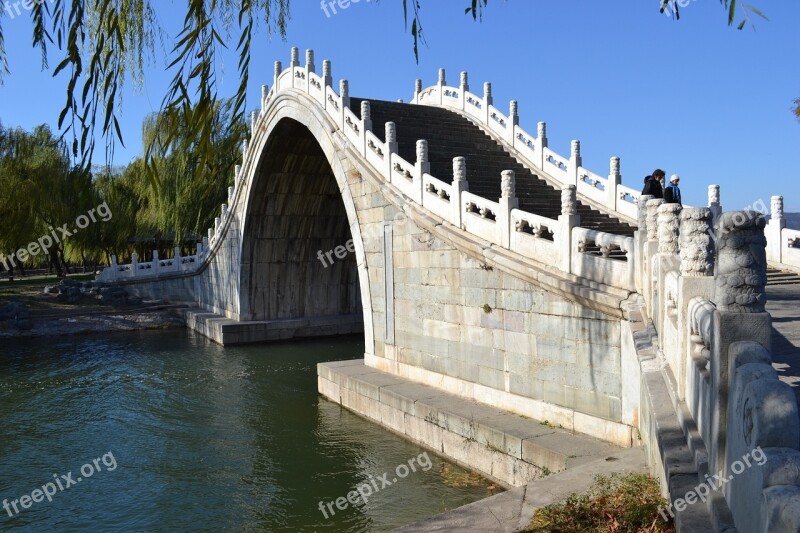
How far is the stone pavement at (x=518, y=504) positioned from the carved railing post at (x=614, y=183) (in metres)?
6.96

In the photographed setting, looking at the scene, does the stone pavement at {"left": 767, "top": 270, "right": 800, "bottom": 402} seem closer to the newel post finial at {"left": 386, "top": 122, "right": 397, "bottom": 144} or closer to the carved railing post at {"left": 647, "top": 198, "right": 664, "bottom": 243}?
the carved railing post at {"left": 647, "top": 198, "right": 664, "bottom": 243}

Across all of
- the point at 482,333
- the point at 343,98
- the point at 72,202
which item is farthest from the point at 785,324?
the point at 72,202

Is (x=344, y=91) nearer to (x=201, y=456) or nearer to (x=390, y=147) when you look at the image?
(x=390, y=147)

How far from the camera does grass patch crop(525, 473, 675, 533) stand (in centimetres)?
391

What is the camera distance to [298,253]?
71.1 ft

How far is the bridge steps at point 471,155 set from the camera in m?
11.7

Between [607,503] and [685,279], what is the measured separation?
169cm

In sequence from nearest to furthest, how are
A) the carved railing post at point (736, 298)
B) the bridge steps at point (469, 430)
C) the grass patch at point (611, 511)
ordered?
the carved railing post at point (736, 298) < the grass patch at point (611, 511) < the bridge steps at point (469, 430)

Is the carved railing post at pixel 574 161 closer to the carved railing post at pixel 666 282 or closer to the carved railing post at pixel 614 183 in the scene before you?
the carved railing post at pixel 614 183

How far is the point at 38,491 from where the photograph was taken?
8.30 meters

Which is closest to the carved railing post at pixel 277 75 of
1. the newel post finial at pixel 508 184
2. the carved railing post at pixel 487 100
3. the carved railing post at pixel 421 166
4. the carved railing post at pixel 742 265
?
the carved railing post at pixel 487 100

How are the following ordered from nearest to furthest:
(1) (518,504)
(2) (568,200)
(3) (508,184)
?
(1) (518,504) < (2) (568,200) < (3) (508,184)

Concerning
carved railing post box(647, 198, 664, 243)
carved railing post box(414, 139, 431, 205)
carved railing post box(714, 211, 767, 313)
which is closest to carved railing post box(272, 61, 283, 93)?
carved railing post box(414, 139, 431, 205)

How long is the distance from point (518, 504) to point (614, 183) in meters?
8.14
